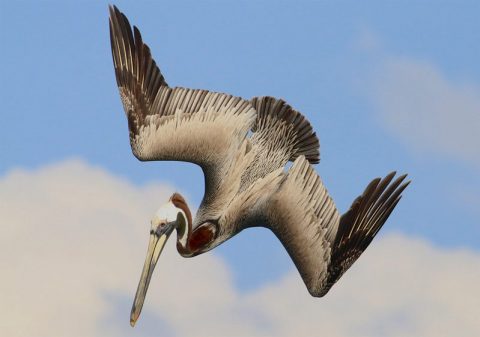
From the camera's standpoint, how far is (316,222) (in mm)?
13656

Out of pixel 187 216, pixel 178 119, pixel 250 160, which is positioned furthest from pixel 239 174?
pixel 178 119

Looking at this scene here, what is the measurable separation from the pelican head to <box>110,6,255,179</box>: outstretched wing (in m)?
0.62

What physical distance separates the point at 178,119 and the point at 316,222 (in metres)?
2.01

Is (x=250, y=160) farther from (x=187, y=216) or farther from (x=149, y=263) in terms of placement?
(x=149, y=263)

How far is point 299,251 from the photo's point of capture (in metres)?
13.7

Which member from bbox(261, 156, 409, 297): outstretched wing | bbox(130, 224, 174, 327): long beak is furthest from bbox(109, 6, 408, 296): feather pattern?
bbox(130, 224, 174, 327): long beak

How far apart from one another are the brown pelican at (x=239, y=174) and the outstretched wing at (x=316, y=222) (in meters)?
0.01

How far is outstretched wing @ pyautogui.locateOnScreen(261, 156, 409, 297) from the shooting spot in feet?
44.8

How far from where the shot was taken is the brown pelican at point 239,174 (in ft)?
44.8

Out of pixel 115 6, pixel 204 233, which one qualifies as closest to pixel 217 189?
pixel 204 233

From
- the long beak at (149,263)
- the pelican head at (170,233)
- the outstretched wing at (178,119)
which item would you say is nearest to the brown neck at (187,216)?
the pelican head at (170,233)

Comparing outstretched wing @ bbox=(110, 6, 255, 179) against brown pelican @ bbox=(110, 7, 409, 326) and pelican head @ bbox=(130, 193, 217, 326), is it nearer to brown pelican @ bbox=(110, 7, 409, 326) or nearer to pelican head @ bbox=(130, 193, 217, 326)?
brown pelican @ bbox=(110, 7, 409, 326)

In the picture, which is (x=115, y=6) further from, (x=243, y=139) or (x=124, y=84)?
(x=243, y=139)

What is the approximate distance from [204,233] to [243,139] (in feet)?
3.85
